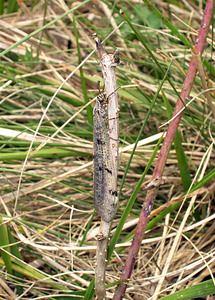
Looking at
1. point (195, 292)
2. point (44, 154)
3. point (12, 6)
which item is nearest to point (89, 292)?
point (195, 292)

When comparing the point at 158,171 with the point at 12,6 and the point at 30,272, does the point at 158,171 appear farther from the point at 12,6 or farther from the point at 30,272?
the point at 12,6

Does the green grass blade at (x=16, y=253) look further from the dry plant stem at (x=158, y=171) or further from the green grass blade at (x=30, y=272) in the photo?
the dry plant stem at (x=158, y=171)

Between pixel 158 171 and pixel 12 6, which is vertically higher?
pixel 12 6

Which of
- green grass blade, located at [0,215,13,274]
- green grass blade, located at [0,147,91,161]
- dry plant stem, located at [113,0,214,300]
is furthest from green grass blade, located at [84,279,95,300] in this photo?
green grass blade, located at [0,147,91,161]

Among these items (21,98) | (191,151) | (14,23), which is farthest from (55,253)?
(14,23)

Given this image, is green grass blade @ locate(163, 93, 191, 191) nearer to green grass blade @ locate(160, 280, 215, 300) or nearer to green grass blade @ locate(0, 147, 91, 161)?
green grass blade @ locate(0, 147, 91, 161)

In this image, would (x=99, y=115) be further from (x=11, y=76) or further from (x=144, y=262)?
(x=11, y=76)

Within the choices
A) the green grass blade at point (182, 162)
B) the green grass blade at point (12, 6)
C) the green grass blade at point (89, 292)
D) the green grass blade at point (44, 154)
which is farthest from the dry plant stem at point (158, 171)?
the green grass blade at point (12, 6)

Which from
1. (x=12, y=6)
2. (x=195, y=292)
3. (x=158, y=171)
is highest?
(x=12, y=6)
